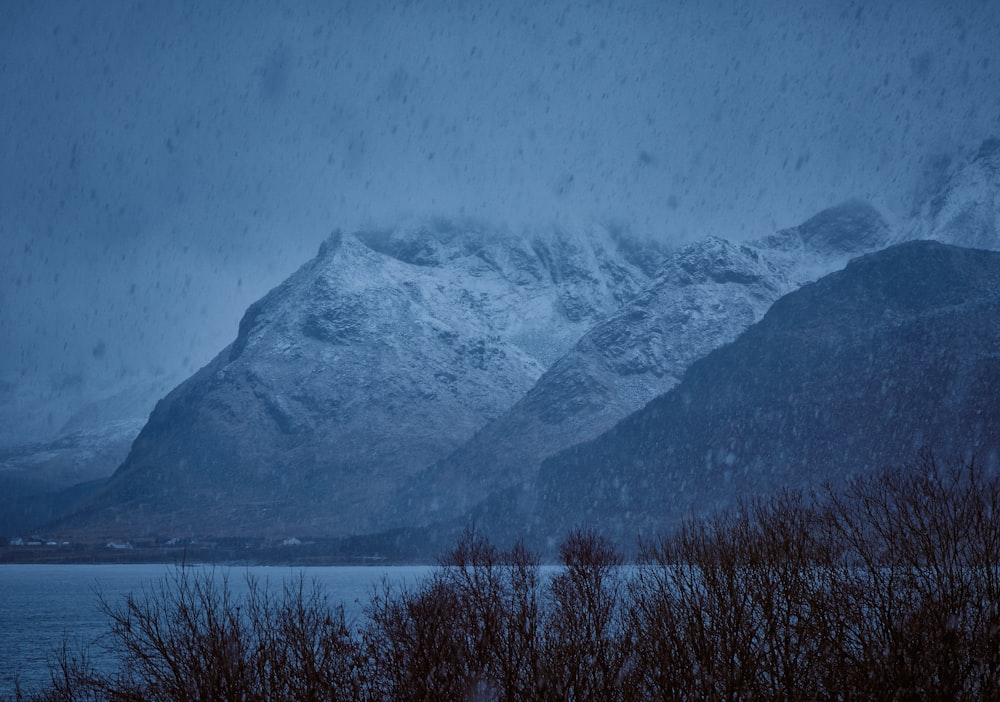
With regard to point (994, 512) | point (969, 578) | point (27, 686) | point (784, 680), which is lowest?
point (27, 686)

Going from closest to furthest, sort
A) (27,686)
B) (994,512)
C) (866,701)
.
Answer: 1. (866,701)
2. (994,512)
3. (27,686)

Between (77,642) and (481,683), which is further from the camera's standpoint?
(77,642)

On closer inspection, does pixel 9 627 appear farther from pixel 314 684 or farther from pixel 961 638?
pixel 961 638

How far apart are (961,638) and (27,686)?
7523 cm

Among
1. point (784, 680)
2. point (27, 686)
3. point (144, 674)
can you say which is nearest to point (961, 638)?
point (784, 680)

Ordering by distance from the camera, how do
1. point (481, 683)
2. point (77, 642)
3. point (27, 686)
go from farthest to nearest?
1. point (77, 642)
2. point (27, 686)
3. point (481, 683)

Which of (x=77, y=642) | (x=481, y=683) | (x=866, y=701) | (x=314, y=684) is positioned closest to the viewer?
(x=866, y=701)

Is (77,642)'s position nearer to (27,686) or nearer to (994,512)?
(27,686)

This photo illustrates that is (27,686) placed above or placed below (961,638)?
below

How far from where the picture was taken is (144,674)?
89.7 ft

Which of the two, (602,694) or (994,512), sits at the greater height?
(994,512)

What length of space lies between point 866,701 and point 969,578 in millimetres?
4691

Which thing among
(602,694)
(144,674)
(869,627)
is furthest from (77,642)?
(869,627)

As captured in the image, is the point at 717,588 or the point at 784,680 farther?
the point at 717,588
